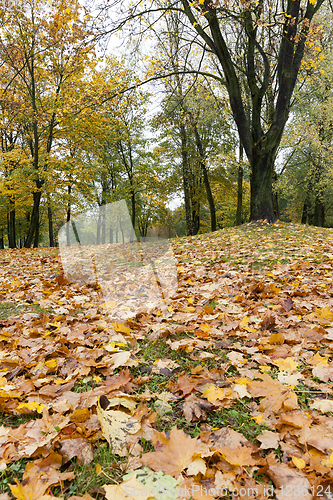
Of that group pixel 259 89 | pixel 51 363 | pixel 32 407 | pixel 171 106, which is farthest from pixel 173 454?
pixel 171 106

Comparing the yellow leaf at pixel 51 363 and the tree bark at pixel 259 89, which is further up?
the tree bark at pixel 259 89

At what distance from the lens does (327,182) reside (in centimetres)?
1855

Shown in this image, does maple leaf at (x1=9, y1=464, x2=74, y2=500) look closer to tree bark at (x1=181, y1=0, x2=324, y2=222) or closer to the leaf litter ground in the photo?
the leaf litter ground

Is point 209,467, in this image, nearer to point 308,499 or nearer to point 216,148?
point 308,499

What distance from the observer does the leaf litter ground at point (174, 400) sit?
3.25ft

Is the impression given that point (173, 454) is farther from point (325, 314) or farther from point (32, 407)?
point (325, 314)

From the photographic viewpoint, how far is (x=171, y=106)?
38.1 ft

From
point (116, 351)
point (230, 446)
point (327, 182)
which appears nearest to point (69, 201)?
point (116, 351)

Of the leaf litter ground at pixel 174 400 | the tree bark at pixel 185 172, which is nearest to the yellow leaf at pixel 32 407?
the leaf litter ground at pixel 174 400

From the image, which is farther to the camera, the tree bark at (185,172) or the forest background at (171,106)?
the tree bark at (185,172)

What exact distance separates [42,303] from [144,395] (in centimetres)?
213

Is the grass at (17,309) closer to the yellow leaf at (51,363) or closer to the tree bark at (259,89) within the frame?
the yellow leaf at (51,363)

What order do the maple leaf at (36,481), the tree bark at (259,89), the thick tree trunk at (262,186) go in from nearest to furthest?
the maple leaf at (36,481) → the tree bark at (259,89) → the thick tree trunk at (262,186)

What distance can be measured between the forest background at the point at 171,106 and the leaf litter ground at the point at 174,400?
19.1 feet
